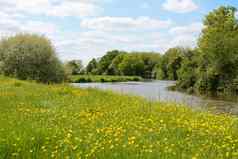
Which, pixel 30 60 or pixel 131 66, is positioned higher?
pixel 131 66

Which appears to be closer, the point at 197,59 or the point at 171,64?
the point at 197,59

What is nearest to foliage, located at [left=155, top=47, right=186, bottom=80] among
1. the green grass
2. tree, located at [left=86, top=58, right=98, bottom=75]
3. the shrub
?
tree, located at [left=86, top=58, right=98, bottom=75]

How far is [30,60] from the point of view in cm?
3061

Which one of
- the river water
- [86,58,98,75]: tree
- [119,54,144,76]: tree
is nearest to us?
the river water

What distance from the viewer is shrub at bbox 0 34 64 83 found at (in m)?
30.7

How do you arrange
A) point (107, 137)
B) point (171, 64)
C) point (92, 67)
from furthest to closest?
1. point (92, 67)
2. point (171, 64)
3. point (107, 137)

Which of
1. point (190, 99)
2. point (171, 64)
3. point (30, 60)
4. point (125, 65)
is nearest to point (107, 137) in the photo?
point (190, 99)

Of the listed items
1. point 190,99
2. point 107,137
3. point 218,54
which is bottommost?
point 190,99

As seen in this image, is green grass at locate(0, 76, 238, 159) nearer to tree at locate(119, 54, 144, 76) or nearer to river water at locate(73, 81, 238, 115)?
river water at locate(73, 81, 238, 115)

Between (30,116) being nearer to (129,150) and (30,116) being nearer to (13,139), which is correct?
(13,139)

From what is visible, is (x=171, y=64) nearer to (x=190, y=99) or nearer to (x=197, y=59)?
(x=197, y=59)

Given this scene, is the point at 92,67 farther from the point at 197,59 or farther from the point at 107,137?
the point at 107,137

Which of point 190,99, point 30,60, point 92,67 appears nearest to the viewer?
point 190,99

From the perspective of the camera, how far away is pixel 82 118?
324 inches
